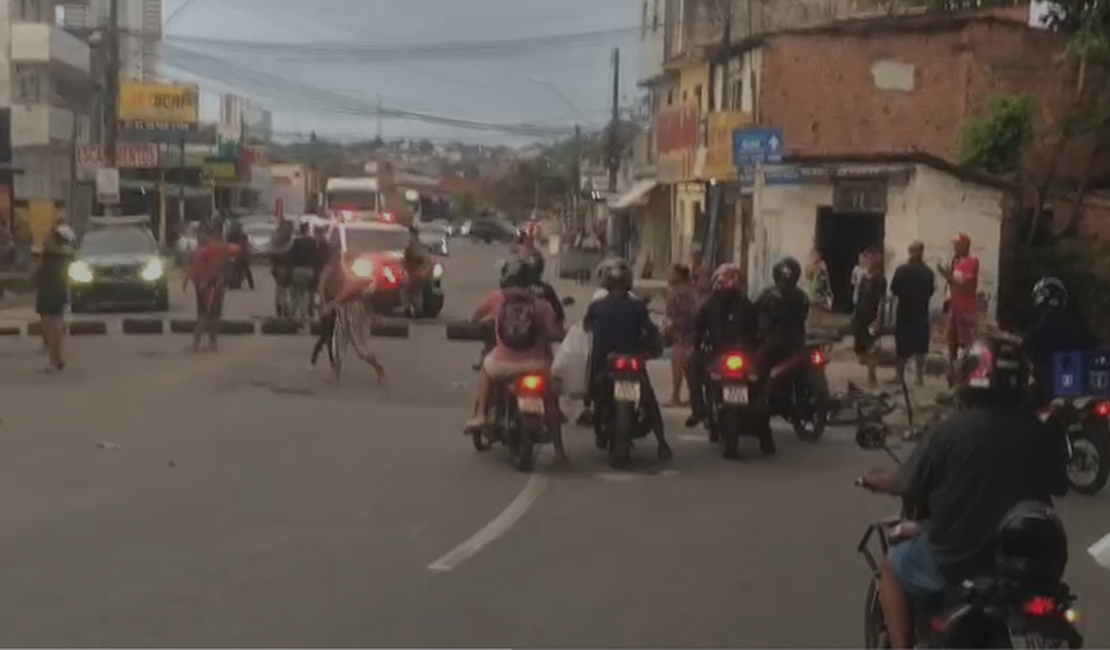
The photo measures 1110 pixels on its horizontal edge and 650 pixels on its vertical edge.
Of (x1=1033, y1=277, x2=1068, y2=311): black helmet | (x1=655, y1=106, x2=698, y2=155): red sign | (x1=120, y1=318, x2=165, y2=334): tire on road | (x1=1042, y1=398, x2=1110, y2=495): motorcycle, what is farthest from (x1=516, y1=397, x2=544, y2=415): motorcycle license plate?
(x1=655, y1=106, x2=698, y2=155): red sign

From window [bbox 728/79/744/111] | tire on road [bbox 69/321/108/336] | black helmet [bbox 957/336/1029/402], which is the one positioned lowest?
tire on road [bbox 69/321/108/336]

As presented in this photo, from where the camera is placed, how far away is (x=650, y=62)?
7169 centimetres

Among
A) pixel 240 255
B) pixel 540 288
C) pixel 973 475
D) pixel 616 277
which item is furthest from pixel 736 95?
pixel 973 475

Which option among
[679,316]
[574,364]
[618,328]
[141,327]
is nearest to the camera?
[618,328]

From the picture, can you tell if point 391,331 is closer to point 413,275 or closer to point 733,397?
point 413,275

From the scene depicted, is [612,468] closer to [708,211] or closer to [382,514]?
[382,514]

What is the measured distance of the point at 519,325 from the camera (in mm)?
15656

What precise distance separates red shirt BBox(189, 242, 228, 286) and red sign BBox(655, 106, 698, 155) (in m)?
24.0

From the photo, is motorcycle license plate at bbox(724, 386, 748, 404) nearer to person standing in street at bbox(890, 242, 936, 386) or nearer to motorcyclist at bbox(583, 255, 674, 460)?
motorcyclist at bbox(583, 255, 674, 460)

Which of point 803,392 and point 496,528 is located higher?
point 803,392

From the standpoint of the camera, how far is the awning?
63750 millimetres

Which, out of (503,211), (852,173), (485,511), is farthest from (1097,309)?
(503,211)

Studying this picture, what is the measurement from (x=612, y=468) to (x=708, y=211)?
32876 mm

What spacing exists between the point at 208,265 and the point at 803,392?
38.7ft
